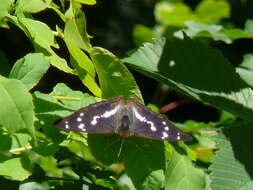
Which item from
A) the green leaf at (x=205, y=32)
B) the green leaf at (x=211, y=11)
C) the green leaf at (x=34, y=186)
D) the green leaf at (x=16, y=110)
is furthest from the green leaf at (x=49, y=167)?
the green leaf at (x=211, y=11)

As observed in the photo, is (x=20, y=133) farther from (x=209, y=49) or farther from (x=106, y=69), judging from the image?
(x=209, y=49)

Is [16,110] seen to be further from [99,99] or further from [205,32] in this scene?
[205,32]

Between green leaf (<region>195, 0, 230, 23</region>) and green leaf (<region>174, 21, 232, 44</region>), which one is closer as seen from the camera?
green leaf (<region>174, 21, 232, 44</region>)

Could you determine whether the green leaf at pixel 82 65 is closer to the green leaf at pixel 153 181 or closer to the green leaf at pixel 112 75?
the green leaf at pixel 112 75

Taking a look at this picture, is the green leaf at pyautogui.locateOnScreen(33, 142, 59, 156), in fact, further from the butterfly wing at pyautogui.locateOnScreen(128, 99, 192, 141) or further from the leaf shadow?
the leaf shadow

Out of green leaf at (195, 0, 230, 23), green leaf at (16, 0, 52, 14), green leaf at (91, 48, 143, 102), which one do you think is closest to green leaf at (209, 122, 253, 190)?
green leaf at (91, 48, 143, 102)

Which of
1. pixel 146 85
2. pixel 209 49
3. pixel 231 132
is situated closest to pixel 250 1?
pixel 146 85
